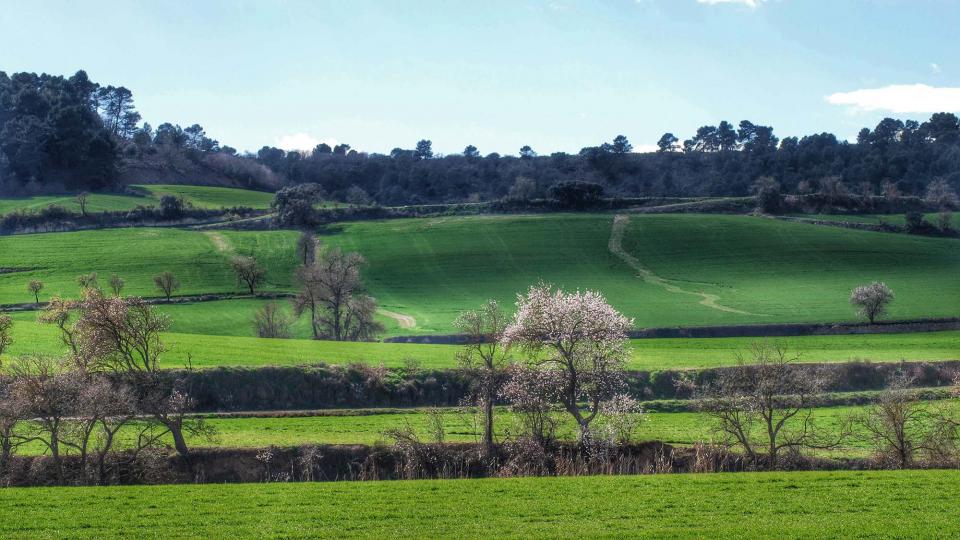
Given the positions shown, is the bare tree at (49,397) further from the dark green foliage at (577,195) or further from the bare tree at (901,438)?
the dark green foliage at (577,195)

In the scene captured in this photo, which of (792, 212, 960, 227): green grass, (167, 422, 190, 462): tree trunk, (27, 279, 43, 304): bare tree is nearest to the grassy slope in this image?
(792, 212, 960, 227): green grass

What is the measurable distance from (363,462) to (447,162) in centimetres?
16685

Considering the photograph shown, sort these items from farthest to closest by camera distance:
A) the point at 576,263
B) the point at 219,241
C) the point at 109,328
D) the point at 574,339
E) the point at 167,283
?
the point at 219,241 → the point at 576,263 → the point at 167,283 → the point at 574,339 → the point at 109,328

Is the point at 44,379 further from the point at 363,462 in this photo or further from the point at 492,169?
the point at 492,169

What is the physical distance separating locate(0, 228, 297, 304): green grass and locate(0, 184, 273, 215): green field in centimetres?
1695

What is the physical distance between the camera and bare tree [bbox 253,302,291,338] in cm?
6994

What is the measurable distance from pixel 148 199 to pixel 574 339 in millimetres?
121177

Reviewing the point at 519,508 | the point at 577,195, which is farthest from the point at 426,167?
the point at 519,508

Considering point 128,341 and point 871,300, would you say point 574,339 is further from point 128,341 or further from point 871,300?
point 871,300

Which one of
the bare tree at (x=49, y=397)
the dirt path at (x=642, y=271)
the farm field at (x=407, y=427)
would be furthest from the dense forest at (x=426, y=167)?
the bare tree at (x=49, y=397)

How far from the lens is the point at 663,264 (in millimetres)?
104438

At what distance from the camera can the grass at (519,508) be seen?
74.6 ft

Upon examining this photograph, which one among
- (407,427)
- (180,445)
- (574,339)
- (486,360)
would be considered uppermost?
(574,339)

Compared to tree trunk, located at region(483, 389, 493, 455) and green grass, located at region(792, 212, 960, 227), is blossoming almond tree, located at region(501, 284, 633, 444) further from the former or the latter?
green grass, located at region(792, 212, 960, 227)
